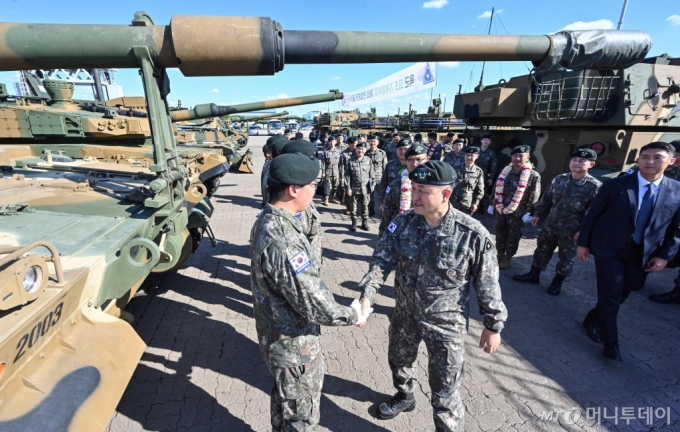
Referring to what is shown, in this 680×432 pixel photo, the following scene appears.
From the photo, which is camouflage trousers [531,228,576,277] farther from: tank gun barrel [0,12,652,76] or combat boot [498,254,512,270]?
tank gun barrel [0,12,652,76]

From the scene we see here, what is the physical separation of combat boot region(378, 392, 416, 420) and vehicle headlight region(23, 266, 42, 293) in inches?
85.6

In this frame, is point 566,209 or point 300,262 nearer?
point 300,262

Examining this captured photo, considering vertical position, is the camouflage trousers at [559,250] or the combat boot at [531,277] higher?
the camouflage trousers at [559,250]

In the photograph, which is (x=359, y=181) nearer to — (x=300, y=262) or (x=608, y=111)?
(x=608, y=111)

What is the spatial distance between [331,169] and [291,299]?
23.9 ft

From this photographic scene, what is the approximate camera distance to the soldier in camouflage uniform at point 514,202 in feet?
15.5

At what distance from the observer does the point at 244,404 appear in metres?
2.64

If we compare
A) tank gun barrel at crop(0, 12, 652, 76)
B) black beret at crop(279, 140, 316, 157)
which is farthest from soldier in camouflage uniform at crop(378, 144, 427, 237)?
tank gun barrel at crop(0, 12, 652, 76)

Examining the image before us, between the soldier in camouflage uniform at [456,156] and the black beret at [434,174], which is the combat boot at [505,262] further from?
the black beret at [434,174]

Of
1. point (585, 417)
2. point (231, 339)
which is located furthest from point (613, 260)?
point (231, 339)

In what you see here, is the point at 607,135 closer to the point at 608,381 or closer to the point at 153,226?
the point at 608,381

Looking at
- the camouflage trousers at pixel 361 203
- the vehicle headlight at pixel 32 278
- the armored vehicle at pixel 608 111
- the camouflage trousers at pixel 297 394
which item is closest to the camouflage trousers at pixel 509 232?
the armored vehicle at pixel 608 111

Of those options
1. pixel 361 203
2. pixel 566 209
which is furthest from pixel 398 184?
pixel 361 203

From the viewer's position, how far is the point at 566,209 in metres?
4.04
